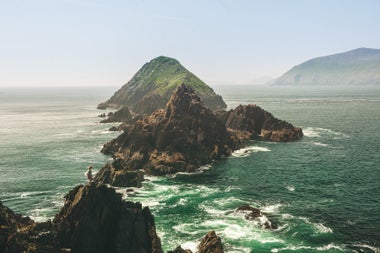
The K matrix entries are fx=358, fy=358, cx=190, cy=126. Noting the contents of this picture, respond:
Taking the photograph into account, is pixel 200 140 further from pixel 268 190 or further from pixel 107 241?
pixel 107 241

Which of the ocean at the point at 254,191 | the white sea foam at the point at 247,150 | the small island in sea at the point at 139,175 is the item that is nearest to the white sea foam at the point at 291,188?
the ocean at the point at 254,191

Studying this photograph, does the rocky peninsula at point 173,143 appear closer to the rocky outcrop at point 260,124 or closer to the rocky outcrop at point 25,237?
the rocky outcrop at point 260,124

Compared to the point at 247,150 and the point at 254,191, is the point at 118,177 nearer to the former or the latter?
the point at 254,191

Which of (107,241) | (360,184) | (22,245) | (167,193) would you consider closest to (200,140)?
(167,193)

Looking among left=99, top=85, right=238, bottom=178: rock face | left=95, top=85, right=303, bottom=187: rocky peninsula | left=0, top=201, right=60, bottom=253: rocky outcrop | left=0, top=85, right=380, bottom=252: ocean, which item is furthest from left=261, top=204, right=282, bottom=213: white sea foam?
left=0, top=201, right=60, bottom=253: rocky outcrop

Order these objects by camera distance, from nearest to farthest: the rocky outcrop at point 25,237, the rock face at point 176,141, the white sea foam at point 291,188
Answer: the rocky outcrop at point 25,237, the white sea foam at point 291,188, the rock face at point 176,141

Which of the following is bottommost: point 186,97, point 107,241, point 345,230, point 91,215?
point 345,230
